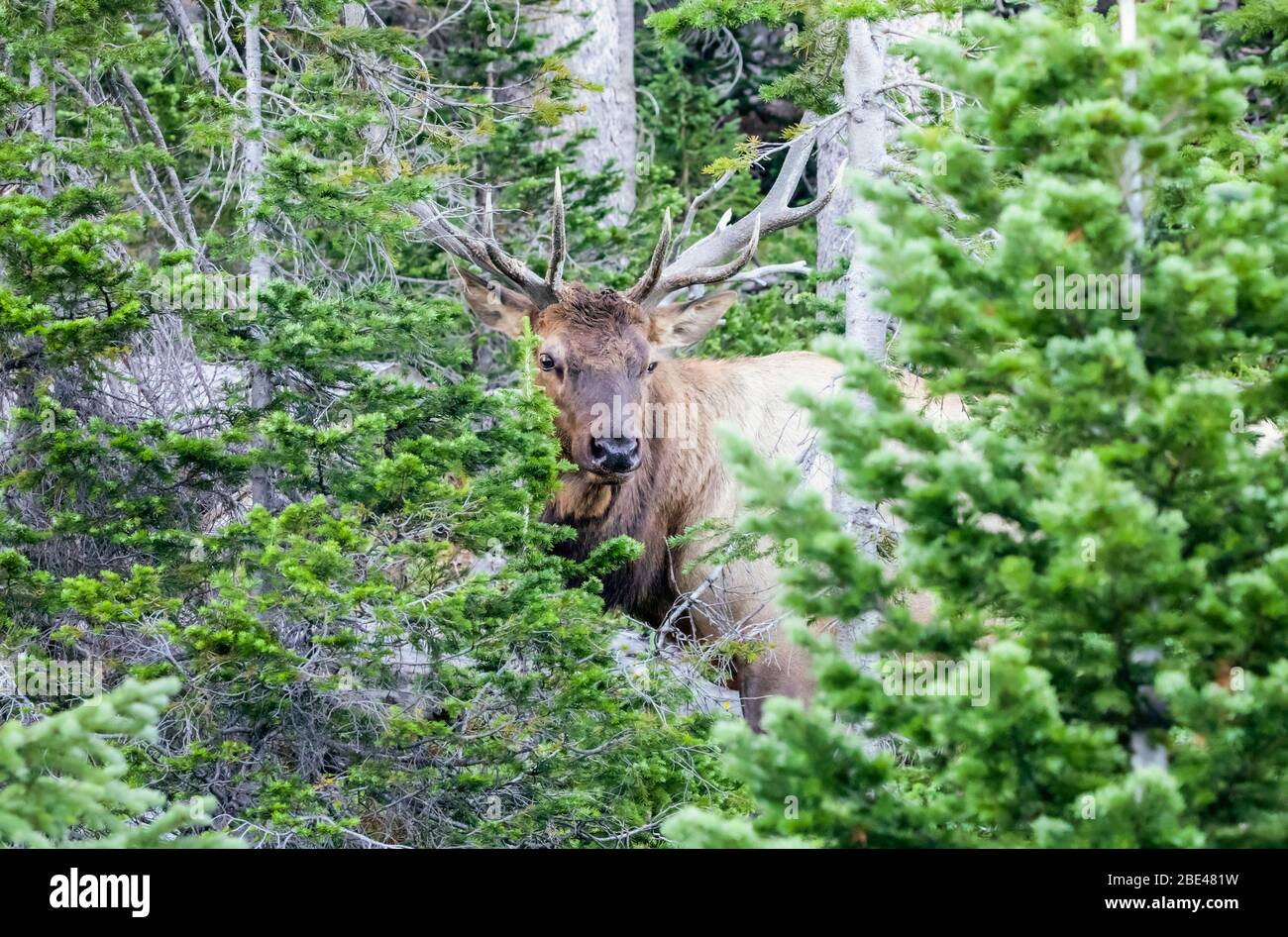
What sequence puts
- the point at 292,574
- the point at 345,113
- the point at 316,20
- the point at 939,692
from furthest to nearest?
the point at 316,20
the point at 345,113
the point at 292,574
the point at 939,692

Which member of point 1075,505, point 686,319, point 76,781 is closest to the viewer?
point 1075,505

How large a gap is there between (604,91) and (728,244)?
3.69 meters

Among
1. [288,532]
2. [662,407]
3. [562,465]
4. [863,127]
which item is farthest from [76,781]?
[662,407]

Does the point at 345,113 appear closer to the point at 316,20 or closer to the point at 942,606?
the point at 316,20

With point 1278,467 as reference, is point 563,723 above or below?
below

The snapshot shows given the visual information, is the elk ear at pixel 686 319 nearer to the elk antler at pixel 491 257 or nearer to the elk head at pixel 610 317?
the elk head at pixel 610 317

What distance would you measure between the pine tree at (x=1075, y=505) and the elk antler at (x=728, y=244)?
412 cm

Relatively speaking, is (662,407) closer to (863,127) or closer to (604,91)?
(863,127)

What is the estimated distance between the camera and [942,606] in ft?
16.2

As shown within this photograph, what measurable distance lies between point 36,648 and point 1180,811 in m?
4.98

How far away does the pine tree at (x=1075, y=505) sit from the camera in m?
4.39

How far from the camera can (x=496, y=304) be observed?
9.30 metres

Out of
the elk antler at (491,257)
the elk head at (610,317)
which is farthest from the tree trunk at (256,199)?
the elk head at (610,317)
